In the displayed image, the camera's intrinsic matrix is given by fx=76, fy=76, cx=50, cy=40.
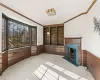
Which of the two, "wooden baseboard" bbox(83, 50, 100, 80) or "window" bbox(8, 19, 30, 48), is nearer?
"wooden baseboard" bbox(83, 50, 100, 80)

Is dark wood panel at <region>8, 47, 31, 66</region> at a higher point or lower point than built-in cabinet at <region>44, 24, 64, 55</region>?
lower

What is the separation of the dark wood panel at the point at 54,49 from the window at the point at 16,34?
1.32 meters

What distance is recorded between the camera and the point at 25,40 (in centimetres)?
518

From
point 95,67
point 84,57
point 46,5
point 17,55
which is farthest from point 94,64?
point 17,55

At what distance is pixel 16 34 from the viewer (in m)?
4.32

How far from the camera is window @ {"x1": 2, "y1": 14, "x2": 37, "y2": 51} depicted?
3375 mm

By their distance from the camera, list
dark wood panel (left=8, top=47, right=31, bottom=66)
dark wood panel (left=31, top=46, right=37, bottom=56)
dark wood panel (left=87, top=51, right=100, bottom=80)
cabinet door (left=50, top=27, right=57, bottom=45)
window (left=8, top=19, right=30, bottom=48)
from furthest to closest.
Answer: cabinet door (left=50, top=27, right=57, bottom=45) → dark wood panel (left=31, top=46, right=37, bottom=56) → window (left=8, top=19, right=30, bottom=48) → dark wood panel (left=8, top=47, right=31, bottom=66) → dark wood panel (left=87, top=51, right=100, bottom=80)

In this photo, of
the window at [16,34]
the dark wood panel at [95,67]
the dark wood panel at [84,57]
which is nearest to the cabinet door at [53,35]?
the window at [16,34]

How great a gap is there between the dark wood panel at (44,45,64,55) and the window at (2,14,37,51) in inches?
52.0

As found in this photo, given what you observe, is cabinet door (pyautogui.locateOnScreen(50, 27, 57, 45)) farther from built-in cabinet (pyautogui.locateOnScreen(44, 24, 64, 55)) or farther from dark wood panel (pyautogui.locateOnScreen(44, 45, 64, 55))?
dark wood panel (pyautogui.locateOnScreen(44, 45, 64, 55))

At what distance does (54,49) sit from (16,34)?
3.27 metres

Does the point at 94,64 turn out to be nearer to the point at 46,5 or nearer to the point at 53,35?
the point at 46,5

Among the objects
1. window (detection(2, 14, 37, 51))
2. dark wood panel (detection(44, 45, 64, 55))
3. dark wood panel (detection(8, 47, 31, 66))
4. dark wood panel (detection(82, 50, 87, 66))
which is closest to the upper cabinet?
dark wood panel (detection(44, 45, 64, 55))

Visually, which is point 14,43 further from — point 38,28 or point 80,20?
point 80,20
